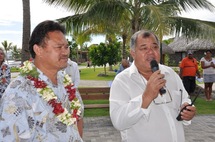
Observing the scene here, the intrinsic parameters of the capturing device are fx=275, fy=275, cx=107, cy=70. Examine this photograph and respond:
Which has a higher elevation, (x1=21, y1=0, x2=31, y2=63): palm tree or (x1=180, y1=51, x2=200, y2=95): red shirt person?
(x1=21, y1=0, x2=31, y2=63): palm tree

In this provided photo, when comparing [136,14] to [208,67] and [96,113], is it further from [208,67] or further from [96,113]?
[96,113]

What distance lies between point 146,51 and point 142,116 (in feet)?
2.06

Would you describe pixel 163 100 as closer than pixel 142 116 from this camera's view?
No

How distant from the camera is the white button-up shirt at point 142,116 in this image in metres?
2.42

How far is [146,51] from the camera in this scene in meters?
2.59

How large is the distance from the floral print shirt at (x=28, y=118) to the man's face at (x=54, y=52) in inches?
4.7

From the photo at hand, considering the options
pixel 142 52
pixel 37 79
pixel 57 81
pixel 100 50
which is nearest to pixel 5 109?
pixel 37 79

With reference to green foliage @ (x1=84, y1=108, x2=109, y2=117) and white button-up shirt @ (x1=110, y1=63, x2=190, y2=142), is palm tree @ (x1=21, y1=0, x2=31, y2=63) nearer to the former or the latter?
green foliage @ (x1=84, y1=108, x2=109, y2=117)

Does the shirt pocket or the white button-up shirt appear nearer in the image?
the white button-up shirt

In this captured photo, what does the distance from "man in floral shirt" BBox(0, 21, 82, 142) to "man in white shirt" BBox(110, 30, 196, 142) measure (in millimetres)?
443

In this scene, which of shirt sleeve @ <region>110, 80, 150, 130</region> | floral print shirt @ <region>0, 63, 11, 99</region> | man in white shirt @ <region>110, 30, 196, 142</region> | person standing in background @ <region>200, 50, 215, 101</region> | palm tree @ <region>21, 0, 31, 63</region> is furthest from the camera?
person standing in background @ <region>200, 50, 215, 101</region>

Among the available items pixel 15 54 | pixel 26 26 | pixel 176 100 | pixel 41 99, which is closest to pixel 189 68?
pixel 26 26

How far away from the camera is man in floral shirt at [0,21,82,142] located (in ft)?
5.98

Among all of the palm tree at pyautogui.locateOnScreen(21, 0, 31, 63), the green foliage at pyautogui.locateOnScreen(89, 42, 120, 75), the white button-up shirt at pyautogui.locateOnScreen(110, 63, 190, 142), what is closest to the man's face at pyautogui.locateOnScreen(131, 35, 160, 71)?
the white button-up shirt at pyautogui.locateOnScreen(110, 63, 190, 142)
